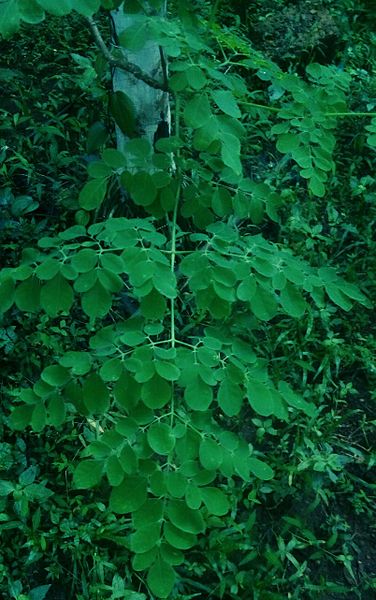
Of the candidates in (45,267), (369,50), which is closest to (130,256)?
Answer: (45,267)

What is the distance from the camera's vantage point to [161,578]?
1.72 metres

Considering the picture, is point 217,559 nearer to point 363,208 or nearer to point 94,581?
point 94,581

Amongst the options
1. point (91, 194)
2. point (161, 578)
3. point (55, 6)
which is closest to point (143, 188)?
point (91, 194)

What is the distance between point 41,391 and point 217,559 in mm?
1085

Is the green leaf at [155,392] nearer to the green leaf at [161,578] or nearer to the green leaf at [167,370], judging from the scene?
the green leaf at [167,370]

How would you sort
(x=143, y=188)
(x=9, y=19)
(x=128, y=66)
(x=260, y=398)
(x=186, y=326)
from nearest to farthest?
(x=9, y=19) → (x=260, y=398) → (x=143, y=188) → (x=128, y=66) → (x=186, y=326)

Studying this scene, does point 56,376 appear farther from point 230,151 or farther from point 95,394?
point 230,151

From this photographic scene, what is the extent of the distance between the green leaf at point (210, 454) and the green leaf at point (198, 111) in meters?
0.87

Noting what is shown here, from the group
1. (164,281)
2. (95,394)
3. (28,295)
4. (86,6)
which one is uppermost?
(86,6)

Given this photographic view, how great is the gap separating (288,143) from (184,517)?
4.19 feet

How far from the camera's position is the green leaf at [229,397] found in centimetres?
190

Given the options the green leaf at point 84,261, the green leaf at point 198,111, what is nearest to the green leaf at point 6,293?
the green leaf at point 84,261

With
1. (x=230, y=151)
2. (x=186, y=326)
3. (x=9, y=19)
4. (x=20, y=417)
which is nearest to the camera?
(x=9, y=19)

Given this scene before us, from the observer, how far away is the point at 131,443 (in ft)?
6.11
